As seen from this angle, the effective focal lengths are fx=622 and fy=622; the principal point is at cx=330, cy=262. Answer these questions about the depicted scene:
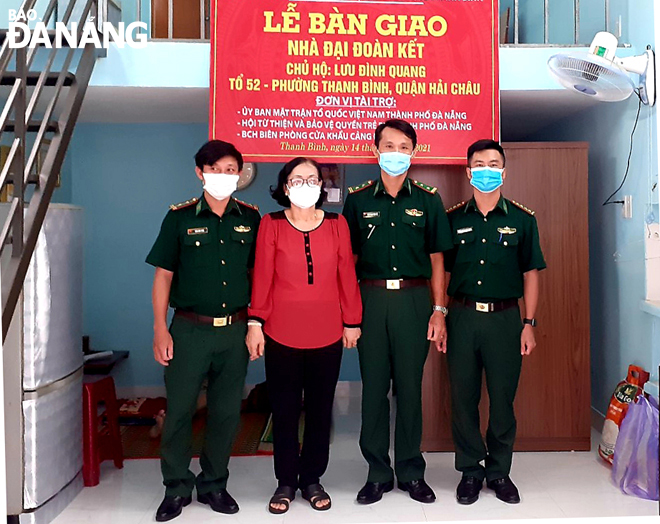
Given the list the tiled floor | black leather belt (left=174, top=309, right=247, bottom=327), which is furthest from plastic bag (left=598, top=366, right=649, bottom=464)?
black leather belt (left=174, top=309, right=247, bottom=327)

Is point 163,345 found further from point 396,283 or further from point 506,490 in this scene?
point 506,490

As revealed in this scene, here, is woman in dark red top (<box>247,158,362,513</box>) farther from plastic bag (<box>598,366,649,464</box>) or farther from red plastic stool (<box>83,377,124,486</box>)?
plastic bag (<box>598,366,649,464</box>)

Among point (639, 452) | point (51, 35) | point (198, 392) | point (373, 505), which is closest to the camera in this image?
point (198, 392)

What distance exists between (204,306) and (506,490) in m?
1.63

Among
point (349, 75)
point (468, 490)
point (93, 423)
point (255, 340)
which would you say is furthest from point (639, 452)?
point (93, 423)

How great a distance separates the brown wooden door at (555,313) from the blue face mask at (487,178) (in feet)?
2.59

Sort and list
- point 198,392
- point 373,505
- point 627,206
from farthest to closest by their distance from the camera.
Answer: point 627,206
point 373,505
point 198,392

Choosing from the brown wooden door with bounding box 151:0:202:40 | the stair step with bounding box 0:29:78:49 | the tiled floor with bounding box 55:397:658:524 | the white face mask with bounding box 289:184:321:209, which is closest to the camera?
the white face mask with bounding box 289:184:321:209

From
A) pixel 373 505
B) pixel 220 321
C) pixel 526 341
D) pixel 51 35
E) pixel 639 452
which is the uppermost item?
pixel 51 35

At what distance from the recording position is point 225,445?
9.19ft

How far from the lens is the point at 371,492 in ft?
9.44

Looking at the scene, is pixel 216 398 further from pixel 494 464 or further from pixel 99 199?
pixel 99 199

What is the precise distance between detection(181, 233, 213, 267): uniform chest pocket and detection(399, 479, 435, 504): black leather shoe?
1.39m

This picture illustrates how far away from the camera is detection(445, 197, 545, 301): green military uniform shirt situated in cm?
285
